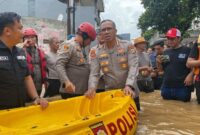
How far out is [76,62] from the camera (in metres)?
5.62

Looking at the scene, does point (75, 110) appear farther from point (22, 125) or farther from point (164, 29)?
point (164, 29)

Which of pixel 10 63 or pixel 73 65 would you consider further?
pixel 73 65

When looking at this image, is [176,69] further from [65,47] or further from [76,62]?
[65,47]

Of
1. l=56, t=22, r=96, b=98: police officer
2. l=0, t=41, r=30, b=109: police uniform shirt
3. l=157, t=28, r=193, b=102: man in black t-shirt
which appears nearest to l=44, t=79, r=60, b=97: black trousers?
l=56, t=22, r=96, b=98: police officer

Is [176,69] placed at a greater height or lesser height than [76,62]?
lesser

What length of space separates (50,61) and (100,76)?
8.02 ft

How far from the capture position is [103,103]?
17.5 ft

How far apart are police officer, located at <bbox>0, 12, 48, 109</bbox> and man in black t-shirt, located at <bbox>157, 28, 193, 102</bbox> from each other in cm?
432

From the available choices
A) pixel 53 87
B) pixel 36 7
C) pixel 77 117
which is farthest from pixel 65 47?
pixel 36 7

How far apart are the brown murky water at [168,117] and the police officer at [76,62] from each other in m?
1.10

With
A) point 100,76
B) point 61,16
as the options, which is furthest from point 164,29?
point 100,76

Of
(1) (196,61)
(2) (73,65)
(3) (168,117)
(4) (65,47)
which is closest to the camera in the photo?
(4) (65,47)

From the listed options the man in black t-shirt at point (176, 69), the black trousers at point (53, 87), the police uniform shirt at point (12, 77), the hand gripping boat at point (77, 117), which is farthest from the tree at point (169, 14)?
the police uniform shirt at point (12, 77)

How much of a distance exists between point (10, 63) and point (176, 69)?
15.2ft
